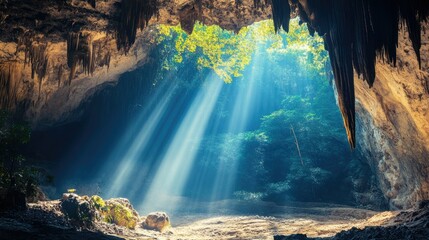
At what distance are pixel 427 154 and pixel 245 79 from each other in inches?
1235

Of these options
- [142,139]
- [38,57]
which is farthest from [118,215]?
[142,139]

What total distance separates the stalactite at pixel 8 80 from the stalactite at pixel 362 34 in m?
11.5

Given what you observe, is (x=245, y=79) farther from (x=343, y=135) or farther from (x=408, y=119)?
(x=408, y=119)

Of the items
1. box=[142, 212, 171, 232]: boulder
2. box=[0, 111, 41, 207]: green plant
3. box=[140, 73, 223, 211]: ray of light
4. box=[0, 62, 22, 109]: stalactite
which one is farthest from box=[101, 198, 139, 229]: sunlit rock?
box=[140, 73, 223, 211]: ray of light

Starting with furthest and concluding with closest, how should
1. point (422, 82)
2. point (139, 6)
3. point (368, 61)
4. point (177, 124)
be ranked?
point (177, 124) < point (139, 6) < point (422, 82) < point (368, 61)

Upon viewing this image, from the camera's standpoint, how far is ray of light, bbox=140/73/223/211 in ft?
75.6

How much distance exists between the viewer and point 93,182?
21938 millimetres

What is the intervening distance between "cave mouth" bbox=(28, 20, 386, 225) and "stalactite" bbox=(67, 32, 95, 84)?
8.59 m

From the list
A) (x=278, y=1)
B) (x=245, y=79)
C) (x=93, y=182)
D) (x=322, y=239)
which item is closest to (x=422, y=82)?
(x=278, y=1)

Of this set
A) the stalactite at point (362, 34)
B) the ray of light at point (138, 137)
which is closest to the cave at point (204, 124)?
the stalactite at point (362, 34)

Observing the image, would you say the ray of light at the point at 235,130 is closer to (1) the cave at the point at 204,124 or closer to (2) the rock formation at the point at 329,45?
(1) the cave at the point at 204,124

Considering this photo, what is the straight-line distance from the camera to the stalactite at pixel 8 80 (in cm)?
1195

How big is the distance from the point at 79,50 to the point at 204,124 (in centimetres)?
2305

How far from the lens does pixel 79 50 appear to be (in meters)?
11.4
